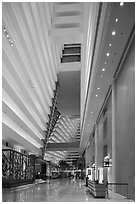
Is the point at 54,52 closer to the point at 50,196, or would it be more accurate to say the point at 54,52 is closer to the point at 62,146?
the point at 50,196

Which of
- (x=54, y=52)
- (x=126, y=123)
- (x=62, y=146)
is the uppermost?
(x=54, y=52)

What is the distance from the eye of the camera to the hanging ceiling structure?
9845 mm

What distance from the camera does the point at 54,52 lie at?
27922 millimetres

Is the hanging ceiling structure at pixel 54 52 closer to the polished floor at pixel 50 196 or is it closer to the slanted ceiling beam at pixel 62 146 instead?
the polished floor at pixel 50 196

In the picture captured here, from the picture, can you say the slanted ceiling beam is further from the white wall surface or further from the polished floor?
the white wall surface

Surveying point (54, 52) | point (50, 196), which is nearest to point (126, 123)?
point (50, 196)

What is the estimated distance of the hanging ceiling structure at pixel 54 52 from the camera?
9.85 metres

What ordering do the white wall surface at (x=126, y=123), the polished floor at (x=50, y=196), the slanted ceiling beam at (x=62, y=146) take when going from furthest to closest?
the slanted ceiling beam at (x=62, y=146) < the white wall surface at (x=126, y=123) < the polished floor at (x=50, y=196)

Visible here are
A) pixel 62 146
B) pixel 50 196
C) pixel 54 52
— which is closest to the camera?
pixel 50 196

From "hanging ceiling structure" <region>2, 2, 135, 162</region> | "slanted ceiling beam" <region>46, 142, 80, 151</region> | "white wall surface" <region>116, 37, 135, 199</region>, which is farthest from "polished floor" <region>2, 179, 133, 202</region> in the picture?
"slanted ceiling beam" <region>46, 142, 80, 151</region>

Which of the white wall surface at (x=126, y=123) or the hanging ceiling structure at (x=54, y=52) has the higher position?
the hanging ceiling structure at (x=54, y=52)

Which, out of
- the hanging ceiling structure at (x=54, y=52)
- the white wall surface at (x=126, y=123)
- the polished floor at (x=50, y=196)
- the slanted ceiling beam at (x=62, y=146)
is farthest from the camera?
the slanted ceiling beam at (x=62, y=146)

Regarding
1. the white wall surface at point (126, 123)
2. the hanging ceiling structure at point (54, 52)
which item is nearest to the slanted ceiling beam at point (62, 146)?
the hanging ceiling structure at point (54, 52)

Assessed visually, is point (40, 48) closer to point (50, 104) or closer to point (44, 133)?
point (50, 104)
